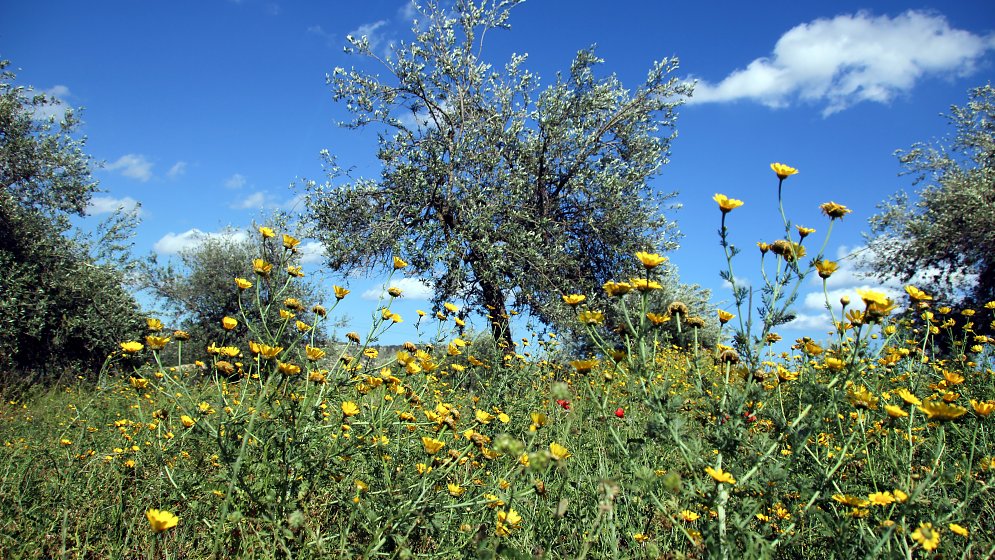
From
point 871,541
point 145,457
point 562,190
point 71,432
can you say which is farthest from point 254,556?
point 562,190

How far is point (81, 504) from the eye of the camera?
245 centimetres

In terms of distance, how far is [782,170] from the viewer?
2.19 meters

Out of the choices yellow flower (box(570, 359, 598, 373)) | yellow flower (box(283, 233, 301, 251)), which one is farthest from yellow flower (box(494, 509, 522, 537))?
yellow flower (box(283, 233, 301, 251))

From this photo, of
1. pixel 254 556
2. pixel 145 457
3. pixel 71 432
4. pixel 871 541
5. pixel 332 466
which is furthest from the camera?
pixel 71 432

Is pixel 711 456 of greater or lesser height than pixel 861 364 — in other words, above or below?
below

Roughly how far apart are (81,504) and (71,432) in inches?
91.4

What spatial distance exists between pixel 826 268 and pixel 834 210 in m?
0.30

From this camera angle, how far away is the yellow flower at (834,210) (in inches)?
85.2

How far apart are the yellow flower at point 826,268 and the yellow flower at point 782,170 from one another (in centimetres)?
38

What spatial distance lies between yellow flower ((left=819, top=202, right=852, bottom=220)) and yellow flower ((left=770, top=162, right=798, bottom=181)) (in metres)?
0.20

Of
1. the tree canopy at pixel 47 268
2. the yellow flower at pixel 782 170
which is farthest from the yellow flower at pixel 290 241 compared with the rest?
the tree canopy at pixel 47 268

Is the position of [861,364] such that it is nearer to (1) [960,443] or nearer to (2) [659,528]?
(2) [659,528]

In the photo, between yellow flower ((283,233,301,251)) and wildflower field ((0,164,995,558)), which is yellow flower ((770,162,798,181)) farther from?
yellow flower ((283,233,301,251))

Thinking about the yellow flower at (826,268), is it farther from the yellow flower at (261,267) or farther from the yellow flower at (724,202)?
the yellow flower at (261,267)
